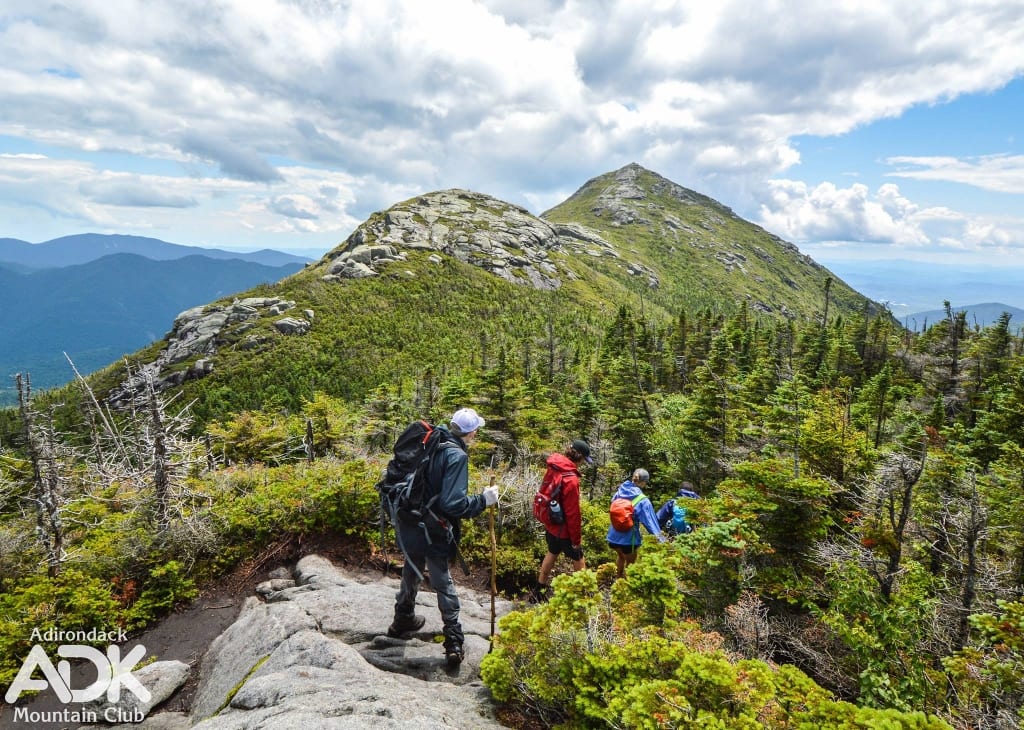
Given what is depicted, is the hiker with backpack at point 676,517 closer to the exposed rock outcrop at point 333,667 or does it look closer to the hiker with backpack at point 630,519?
the hiker with backpack at point 630,519

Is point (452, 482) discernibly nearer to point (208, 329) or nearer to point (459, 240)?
point (208, 329)

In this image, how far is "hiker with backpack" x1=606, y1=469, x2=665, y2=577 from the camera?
7652 mm

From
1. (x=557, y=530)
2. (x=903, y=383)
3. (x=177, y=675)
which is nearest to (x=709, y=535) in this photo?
(x=557, y=530)

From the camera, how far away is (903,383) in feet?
135

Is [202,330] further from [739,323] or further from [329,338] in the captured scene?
[739,323]

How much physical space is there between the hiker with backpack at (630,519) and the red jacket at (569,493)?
0.95m

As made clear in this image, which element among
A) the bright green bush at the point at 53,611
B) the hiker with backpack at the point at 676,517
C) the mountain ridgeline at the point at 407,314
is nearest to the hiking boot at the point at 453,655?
the hiker with backpack at the point at 676,517

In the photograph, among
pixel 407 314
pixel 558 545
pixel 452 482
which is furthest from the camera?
pixel 407 314

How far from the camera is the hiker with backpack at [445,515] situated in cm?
532

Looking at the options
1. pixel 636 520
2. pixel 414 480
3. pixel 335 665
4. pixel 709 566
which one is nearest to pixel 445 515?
pixel 414 480

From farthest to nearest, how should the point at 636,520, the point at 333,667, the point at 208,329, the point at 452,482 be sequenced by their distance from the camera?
the point at 208,329, the point at 636,520, the point at 452,482, the point at 333,667

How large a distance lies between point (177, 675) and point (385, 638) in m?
2.73

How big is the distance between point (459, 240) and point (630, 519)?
140 meters

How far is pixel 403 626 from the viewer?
6.05 meters
